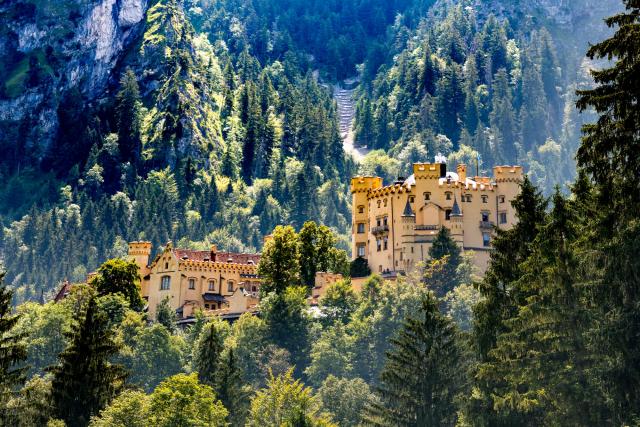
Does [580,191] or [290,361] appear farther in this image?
[290,361]

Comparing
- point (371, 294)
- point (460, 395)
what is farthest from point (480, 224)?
point (460, 395)

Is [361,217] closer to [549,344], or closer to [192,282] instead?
[192,282]

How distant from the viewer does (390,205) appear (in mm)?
133000

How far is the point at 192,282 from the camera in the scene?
457ft

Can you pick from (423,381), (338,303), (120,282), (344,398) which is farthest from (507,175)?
(423,381)

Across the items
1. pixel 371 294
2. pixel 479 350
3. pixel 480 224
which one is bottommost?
pixel 479 350

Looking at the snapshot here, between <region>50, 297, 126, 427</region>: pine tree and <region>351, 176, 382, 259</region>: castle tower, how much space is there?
73007mm

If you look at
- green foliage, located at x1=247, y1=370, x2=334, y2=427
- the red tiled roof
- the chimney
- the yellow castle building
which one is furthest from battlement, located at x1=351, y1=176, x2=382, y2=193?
green foliage, located at x1=247, y1=370, x2=334, y2=427

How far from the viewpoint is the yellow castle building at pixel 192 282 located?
138m

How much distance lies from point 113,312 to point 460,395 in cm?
7000

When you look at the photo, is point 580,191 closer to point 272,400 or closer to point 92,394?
point 92,394

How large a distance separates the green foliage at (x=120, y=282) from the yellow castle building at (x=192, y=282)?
3.04m

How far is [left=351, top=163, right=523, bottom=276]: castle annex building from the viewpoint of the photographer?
13100cm

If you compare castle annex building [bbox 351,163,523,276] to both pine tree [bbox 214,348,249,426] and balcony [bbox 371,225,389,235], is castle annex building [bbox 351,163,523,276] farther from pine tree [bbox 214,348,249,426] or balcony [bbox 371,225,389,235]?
pine tree [bbox 214,348,249,426]
